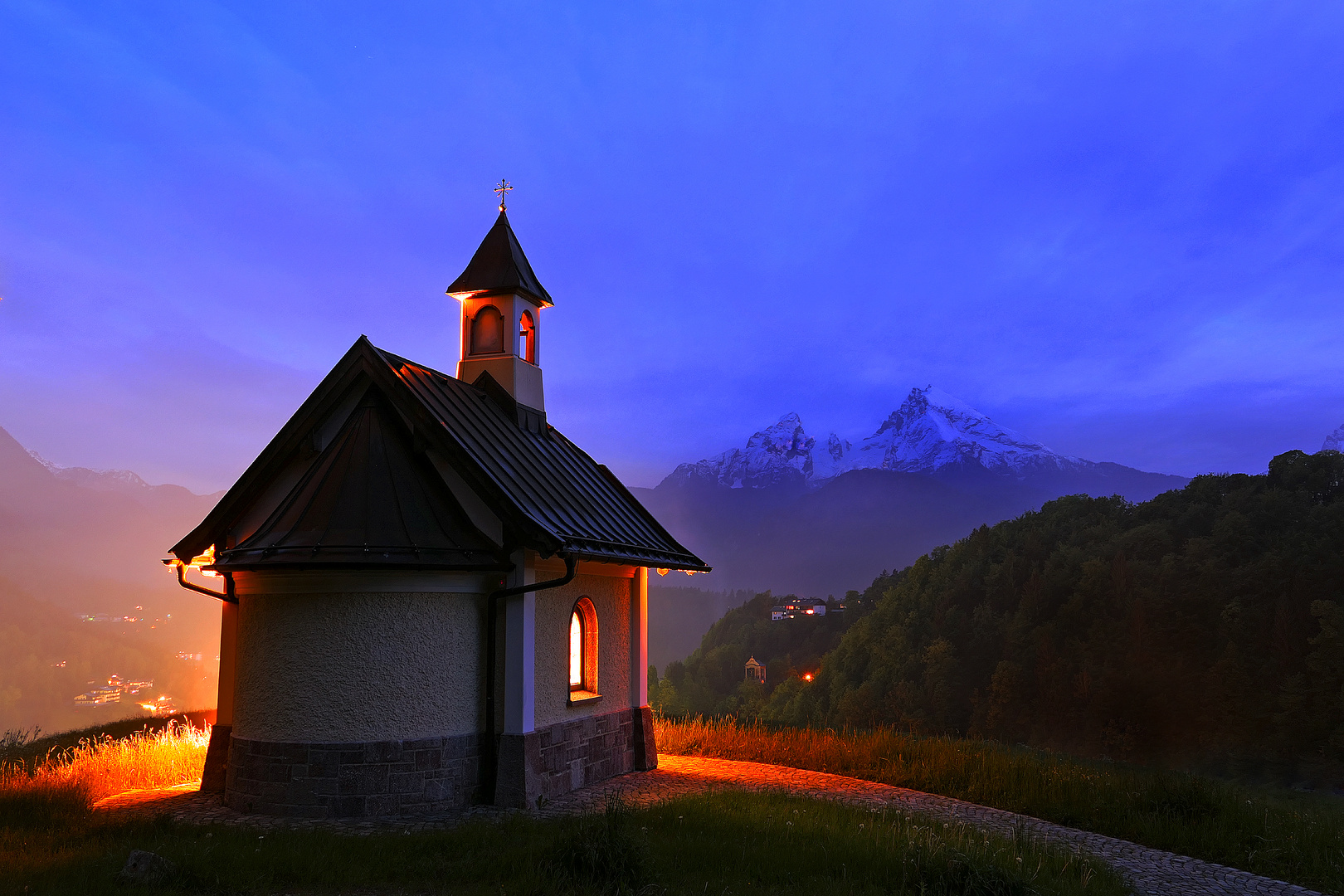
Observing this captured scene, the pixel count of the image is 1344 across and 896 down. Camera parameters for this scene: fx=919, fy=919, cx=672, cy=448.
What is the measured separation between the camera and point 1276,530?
139 feet

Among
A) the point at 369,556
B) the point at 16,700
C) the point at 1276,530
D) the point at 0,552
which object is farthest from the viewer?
the point at 0,552

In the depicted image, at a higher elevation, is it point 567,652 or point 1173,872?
point 567,652

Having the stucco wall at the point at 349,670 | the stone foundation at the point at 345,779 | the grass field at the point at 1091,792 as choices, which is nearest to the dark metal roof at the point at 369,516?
the stucco wall at the point at 349,670

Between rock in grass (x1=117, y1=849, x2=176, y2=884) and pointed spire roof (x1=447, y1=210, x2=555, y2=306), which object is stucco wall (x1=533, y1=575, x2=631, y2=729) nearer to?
rock in grass (x1=117, y1=849, x2=176, y2=884)

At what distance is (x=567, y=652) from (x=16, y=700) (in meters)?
83.4

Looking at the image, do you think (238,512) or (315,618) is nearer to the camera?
(315,618)

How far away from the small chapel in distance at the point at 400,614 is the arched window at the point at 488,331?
2.31 m

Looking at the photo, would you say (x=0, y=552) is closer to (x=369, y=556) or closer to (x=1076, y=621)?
(x=1076, y=621)

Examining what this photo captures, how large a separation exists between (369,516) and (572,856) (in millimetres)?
5151

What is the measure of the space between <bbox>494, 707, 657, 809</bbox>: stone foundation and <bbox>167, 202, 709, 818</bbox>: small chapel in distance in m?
0.03

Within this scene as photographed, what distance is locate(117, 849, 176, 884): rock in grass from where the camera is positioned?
702 centimetres

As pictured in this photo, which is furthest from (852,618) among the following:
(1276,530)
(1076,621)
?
(1276,530)

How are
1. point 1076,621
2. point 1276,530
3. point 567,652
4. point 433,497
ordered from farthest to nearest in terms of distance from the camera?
point 1076,621
point 1276,530
point 567,652
point 433,497

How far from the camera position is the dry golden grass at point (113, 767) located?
1120cm
